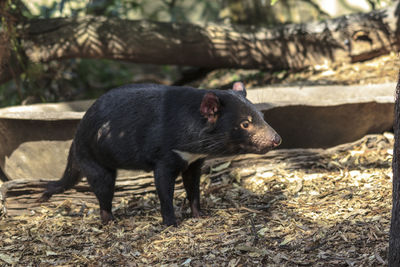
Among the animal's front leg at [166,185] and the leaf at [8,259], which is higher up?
the animal's front leg at [166,185]

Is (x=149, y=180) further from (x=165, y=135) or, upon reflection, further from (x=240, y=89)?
(x=240, y=89)

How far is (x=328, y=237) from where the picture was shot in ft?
9.81

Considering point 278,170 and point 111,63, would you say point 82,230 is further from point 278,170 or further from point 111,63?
point 111,63

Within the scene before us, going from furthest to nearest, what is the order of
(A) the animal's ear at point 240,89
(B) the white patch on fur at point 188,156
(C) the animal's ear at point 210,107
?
(A) the animal's ear at point 240,89 → (B) the white patch on fur at point 188,156 → (C) the animal's ear at point 210,107

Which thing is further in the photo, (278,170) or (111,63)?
(111,63)

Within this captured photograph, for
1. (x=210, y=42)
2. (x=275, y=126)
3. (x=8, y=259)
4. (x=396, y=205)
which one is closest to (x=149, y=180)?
(x=275, y=126)

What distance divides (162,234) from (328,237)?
3.83 ft

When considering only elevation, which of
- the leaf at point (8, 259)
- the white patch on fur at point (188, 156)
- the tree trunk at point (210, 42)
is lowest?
the leaf at point (8, 259)

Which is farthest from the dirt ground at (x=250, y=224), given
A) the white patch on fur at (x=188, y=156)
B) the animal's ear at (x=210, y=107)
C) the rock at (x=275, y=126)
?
the animal's ear at (x=210, y=107)

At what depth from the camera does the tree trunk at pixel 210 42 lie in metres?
6.24

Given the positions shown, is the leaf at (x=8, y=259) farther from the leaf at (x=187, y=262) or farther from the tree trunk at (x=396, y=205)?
the tree trunk at (x=396, y=205)

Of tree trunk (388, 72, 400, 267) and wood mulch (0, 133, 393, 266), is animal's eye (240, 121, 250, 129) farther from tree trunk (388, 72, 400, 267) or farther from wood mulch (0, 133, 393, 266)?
tree trunk (388, 72, 400, 267)

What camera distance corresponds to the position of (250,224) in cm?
346

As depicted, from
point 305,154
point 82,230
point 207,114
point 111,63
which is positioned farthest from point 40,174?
point 111,63
